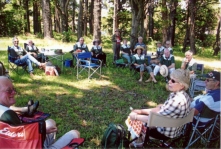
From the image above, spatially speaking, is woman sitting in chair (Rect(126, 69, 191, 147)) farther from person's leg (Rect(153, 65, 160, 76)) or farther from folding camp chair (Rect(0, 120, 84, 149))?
person's leg (Rect(153, 65, 160, 76))

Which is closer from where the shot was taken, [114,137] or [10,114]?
[10,114]

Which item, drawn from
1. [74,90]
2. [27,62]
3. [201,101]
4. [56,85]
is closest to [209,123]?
A: [201,101]

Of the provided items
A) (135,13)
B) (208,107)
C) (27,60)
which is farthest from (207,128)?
(135,13)

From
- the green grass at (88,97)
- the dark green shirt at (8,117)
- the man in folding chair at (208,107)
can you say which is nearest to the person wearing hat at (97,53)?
the green grass at (88,97)

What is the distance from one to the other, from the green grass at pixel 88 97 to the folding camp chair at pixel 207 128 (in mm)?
208

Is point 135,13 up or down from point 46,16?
down

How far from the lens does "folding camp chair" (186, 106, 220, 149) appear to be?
122 inches

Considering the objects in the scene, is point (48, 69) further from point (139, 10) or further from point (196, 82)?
point (139, 10)

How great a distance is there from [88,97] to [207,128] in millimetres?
3035

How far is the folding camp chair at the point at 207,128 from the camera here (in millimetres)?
3094

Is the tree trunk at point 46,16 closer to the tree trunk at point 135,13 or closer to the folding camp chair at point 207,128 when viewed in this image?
the tree trunk at point 135,13

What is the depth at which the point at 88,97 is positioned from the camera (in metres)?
5.59

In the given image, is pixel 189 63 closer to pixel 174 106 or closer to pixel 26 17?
pixel 174 106

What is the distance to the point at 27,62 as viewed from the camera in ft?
23.5
